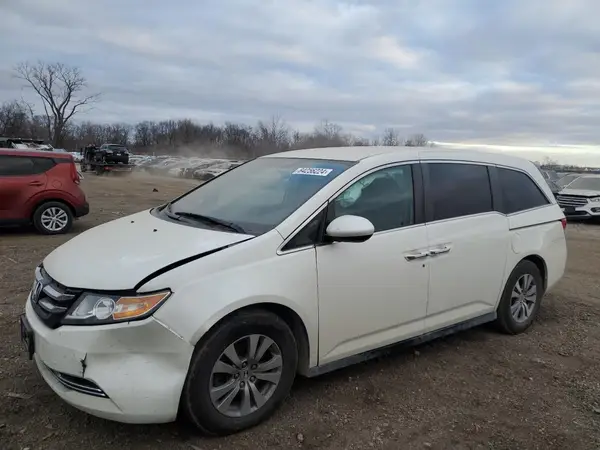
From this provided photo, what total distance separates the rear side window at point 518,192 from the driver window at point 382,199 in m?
1.22

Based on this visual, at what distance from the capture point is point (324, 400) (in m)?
3.42

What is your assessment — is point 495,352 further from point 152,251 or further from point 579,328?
point 152,251

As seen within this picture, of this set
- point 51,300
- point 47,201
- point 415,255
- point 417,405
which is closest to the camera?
point 51,300

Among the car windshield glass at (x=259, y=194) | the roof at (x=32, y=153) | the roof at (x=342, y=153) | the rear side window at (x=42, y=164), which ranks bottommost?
the car windshield glass at (x=259, y=194)

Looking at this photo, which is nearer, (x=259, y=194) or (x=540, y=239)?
(x=259, y=194)

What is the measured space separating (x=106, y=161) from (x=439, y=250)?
33677mm

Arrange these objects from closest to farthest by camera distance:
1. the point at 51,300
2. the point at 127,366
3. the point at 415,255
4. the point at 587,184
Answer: the point at 127,366
the point at 51,300
the point at 415,255
the point at 587,184

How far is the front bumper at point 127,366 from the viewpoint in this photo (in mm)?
2625

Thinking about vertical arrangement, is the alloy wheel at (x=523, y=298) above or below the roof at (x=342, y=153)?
below

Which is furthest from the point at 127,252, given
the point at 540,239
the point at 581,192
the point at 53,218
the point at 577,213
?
the point at 581,192

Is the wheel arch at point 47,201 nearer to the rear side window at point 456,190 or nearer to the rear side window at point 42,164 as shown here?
the rear side window at point 42,164

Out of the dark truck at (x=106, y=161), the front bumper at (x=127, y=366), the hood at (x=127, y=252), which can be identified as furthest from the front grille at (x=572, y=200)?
the dark truck at (x=106, y=161)

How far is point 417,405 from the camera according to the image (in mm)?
3414

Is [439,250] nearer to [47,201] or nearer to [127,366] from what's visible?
[127,366]
